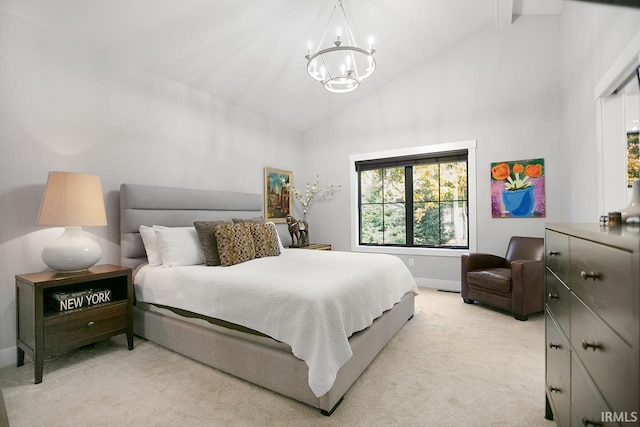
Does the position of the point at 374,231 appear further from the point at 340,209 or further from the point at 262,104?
the point at 262,104

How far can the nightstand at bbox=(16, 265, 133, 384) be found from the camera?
7.11 feet

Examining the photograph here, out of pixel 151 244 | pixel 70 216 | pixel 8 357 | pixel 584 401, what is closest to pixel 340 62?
pixel 151 244

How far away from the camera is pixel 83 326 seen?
2371 mm

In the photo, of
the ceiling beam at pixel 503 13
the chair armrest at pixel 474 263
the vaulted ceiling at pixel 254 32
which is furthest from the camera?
→ the chair armrest at pixel 474 263

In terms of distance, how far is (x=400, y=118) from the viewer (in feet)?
15.7

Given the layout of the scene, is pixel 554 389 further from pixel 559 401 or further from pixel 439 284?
pixel 439 284

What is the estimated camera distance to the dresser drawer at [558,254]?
1.32 meters

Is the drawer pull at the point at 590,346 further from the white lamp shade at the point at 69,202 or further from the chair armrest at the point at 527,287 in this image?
the white lamp shade at the point at 69,202

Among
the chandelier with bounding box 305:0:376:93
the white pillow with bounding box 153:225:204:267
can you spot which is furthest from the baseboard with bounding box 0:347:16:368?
the chandelier with bounding box 305:0:376:93

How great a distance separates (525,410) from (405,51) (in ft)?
13.6

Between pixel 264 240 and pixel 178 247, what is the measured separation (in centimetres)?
84

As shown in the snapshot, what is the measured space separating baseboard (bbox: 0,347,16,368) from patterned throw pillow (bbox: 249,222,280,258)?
79.1 inches

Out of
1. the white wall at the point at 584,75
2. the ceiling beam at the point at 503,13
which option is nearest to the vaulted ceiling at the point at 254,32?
the ceiling beam at the point at 503,13

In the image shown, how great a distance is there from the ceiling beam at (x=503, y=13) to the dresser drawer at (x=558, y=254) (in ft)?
10.9
